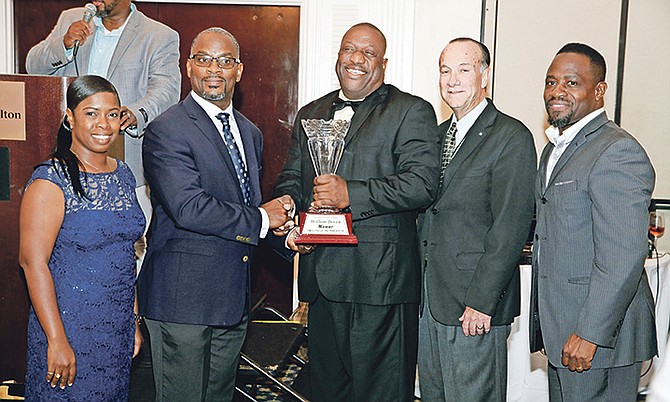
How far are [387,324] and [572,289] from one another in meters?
0.77

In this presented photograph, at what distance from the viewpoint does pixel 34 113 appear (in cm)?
338

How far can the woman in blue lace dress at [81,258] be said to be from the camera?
2.68 m

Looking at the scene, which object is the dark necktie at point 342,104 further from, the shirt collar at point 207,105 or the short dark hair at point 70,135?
the short dark hair at point 70,135

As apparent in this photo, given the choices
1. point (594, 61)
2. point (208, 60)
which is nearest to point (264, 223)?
point (208, 60)

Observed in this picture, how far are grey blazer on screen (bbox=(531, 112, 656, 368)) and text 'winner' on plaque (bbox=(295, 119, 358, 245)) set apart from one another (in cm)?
77

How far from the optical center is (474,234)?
9.80 feet

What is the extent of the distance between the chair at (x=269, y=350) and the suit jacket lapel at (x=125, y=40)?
5.21ft

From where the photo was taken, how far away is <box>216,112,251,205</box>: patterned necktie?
304cm

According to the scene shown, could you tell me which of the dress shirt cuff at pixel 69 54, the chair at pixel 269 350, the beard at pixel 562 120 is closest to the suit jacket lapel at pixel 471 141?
the beard at pixel 562 120

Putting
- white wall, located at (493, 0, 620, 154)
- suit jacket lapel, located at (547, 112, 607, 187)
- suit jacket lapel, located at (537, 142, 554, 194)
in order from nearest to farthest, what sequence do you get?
suit jacket lapel, located at (547, 112, 607, 187), suit jacket lapel, located at (537, 142, 554, 194), white wall, located at (493, 0, 620, 154)

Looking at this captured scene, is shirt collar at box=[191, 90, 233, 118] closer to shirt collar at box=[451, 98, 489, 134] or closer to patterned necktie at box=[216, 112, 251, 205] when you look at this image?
patterned necktie at box=[216, 112, 251, 205]

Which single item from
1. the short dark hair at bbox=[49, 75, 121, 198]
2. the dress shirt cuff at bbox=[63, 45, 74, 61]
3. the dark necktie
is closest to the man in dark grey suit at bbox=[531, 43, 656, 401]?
the dark necktie

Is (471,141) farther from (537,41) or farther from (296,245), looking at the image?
(537,41)

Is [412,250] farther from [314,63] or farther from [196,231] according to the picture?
[314,63]
